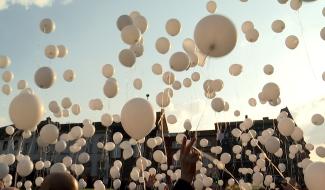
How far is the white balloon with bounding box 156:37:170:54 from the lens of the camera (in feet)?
23.3

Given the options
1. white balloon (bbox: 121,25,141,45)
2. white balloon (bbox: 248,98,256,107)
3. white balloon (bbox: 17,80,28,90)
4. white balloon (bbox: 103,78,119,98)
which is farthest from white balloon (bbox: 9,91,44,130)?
white balloon (bbox: 248,98,256,107)

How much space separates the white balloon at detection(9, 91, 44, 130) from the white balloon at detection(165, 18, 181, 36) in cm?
309

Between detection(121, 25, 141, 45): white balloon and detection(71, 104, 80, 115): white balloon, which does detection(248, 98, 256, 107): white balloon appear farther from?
detection(121, 25, 141, 45): white balloon

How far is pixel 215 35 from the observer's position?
4176mm

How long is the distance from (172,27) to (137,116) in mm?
3046

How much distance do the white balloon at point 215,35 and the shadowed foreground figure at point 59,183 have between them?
2.55 meters

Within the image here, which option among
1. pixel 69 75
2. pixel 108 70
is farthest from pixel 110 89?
pixel 69 75

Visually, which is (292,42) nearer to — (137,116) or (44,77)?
(137,116)

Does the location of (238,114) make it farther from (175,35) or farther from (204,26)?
(204,26)

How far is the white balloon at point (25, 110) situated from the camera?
4.92 m

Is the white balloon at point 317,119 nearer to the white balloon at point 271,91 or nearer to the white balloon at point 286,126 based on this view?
the white balloon at point 286,126

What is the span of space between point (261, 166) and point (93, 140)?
1331 inches

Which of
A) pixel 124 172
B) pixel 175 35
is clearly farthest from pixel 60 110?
pixel 124 172

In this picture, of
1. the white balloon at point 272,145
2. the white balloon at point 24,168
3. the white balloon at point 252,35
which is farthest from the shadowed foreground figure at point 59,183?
the white balloon at point 24,168
